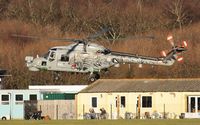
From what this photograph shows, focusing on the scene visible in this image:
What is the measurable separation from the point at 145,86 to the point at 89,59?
450 inches

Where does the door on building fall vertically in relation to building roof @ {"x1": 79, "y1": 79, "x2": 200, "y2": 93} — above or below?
below

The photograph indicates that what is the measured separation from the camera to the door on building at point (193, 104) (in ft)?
323

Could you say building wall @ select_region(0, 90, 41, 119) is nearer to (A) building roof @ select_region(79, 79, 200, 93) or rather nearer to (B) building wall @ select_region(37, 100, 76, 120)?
(B) building wall @ select_region(37, 100, 76, 120)

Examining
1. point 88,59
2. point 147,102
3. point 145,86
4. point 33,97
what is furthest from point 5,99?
point 88,59

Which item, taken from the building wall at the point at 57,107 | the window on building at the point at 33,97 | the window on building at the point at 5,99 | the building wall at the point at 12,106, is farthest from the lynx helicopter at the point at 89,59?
A: the window on building at the point at 33,97

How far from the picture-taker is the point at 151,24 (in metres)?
160

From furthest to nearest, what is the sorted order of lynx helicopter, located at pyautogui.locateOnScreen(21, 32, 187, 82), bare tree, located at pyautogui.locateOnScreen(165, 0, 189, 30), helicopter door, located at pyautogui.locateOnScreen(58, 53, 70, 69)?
bare tree, located at pyautogui.locateOnScreen(165, 0, 189, 30) → helicopter door, located at pyautogui.locateOnScreen(58, 53, 70, 69) → lynx helicopter, located at pyautogui.locateOnScreen(21, 32, 187, 82)

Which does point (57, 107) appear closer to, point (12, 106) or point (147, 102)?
point (12, 106)

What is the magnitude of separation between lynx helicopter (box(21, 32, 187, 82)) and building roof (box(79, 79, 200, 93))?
23.9 feet

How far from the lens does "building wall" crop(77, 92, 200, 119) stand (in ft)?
324

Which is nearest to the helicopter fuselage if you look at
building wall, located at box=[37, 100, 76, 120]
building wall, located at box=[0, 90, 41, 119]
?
building wall, located at box=[37, 100, 76, 120]

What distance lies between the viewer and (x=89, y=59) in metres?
92.5

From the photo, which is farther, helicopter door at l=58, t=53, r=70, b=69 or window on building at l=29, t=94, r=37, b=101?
window on building at l=29, t=94, r=37, b=101

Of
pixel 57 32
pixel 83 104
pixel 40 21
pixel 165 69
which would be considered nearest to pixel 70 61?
pixel 83 104
